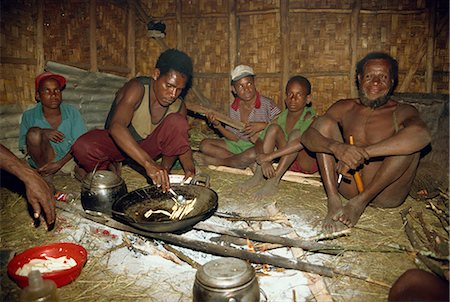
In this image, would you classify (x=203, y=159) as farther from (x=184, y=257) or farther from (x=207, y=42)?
(x=184, y=257)

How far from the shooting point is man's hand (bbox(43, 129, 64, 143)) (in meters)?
4.75

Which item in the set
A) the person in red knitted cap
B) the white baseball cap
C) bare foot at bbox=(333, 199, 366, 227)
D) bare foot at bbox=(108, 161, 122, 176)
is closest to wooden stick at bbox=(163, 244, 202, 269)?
bare foot at bbox=(333, 199, 366, 227)

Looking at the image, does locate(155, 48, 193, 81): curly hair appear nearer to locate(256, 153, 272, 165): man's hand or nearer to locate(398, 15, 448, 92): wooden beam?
locate(256, 153, 272, 165): man's hand

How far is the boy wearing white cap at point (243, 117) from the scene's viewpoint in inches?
213

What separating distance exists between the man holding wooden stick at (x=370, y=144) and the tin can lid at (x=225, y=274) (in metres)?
1.51

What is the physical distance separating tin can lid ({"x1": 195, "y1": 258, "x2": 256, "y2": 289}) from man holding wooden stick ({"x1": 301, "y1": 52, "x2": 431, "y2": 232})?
1510 millimetres

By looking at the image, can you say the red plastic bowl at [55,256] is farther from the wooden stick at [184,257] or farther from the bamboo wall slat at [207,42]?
the bamboo wall slat at [207,42]

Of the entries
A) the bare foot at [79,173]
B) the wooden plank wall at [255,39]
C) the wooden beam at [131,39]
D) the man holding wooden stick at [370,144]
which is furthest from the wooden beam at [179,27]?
the man holding wooden stick at [370,144]

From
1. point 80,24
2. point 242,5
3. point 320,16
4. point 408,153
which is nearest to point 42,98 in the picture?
point 80,24

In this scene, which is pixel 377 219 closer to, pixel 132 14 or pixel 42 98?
pixel 42 98

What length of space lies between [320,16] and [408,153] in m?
4.43

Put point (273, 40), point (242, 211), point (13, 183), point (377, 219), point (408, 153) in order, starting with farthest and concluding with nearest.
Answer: point (273, 40)
point (13, 183)
point (242, 211)
point (377, 219)
point (408, 153)

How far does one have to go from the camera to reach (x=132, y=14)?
24.0 ft

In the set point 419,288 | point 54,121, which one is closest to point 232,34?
point 54,121
